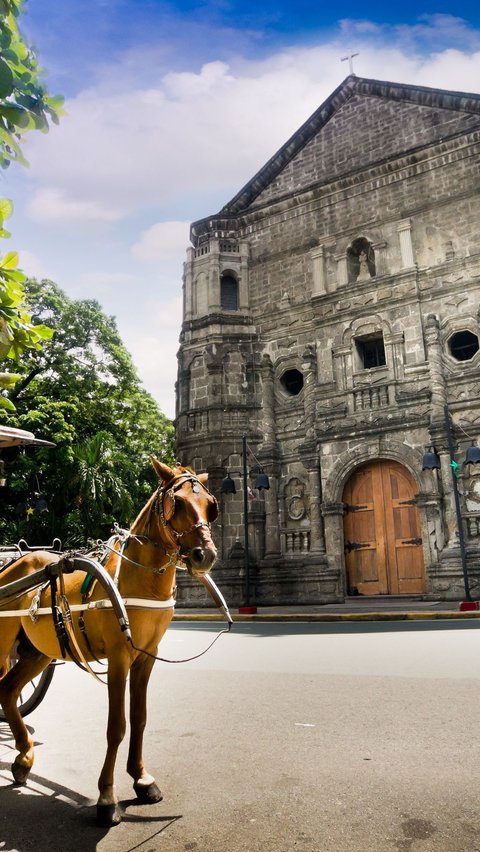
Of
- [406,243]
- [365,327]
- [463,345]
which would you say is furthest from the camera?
[365,327]

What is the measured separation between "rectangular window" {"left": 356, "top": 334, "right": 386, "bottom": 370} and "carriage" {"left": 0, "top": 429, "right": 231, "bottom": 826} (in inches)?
619

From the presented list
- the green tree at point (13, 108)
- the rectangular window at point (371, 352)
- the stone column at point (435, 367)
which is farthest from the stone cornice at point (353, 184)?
the green tree at point (13, 108)

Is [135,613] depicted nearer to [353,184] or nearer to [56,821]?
[56,821]

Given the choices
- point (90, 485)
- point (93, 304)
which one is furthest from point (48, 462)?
point (93, 304)

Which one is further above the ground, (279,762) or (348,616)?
(348,616)

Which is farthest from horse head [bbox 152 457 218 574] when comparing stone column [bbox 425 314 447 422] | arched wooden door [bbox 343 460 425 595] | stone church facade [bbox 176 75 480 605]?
stone column [bbox 425 314 447 422]

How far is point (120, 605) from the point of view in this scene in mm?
3340

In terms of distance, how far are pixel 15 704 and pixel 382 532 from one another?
46.4 feet

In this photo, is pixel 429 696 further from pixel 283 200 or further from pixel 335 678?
pixel 283 200

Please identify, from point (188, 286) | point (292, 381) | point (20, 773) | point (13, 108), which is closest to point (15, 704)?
point (20, 773)

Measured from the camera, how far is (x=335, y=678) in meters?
6.80

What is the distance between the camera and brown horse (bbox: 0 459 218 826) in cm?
353

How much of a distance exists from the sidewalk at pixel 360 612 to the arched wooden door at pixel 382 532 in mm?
557

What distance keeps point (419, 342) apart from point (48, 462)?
12724 mm
